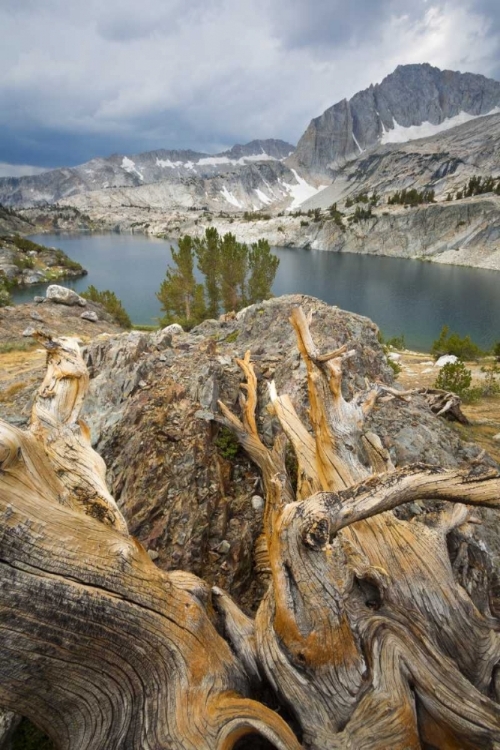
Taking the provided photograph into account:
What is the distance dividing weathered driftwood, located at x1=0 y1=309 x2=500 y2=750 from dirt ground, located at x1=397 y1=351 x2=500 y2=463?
8529 mm

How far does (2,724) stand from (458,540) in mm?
5893

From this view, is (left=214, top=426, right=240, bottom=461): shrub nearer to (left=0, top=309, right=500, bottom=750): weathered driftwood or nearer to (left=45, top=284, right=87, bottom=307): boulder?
(left=0, top=309, right=500, bottom=750): weathered driftwood

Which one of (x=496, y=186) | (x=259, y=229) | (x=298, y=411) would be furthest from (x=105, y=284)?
(x=496, y=186)

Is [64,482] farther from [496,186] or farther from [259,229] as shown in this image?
[259,229]

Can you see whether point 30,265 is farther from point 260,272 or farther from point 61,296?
point 260,272

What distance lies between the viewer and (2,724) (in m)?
3.49

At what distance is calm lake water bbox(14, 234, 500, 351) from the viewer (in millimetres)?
56219

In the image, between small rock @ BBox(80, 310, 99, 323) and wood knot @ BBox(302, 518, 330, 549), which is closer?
Answer: wood knot @ BBox(302, 518, 330, 549)

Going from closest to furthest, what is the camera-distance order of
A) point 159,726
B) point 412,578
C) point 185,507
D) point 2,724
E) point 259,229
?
point 159,726 → point 2,724 → point 412,578 → point 185,507 → point 259,229

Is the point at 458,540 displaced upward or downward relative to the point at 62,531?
downward

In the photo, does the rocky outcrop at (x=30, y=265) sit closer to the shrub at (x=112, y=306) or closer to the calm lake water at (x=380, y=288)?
the calm lake water at (x=380, y=288)

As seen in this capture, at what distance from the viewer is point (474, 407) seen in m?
18.5

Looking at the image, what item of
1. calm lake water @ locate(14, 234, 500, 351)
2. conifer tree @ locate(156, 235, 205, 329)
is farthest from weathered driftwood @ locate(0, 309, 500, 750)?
calm lake water @ locate(14, 234, 500, 351)

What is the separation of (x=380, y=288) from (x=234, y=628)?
84565 mm
